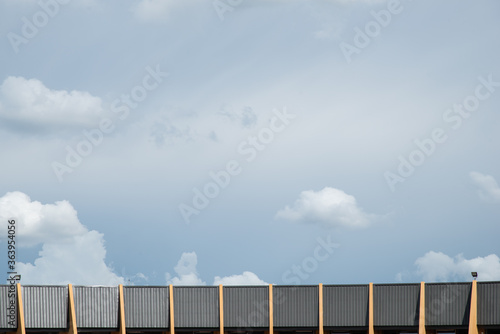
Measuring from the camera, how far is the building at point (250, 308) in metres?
53.5

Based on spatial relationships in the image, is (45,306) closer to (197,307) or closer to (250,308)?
(197,307)

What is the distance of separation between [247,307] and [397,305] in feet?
31.4

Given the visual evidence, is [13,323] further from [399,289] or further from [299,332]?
[399,289]

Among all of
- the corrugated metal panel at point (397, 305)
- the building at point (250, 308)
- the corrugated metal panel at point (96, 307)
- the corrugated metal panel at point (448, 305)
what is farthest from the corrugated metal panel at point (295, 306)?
the corrugated metal panel at point (96, 307)

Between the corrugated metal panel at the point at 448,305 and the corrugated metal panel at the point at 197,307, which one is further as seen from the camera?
the corrugated metal panel at the point at 197,307

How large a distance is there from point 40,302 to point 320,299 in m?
17.8

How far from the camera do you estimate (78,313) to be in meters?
54.2

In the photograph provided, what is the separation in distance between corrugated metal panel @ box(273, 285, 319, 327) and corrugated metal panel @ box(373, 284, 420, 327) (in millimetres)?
3929

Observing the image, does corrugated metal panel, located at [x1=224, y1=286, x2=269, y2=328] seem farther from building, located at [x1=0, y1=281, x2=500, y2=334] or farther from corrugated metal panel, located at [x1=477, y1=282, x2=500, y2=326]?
corrugated metal panel, located at [x1=477, y1=282, x2=500, y2=326]

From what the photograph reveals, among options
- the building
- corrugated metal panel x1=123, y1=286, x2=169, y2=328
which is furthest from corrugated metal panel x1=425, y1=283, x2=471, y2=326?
corrugated metal panel x1=123, y1=286, x2=169, y2=328

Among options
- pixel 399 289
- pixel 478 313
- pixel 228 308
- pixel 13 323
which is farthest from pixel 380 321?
pixel 13 323

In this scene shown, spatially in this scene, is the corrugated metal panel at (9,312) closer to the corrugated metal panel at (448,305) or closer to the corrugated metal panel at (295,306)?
the corrugated metal panel at (295,306)

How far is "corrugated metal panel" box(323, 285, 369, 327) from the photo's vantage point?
54531 mm

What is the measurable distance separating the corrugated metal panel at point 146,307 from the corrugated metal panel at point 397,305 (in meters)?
13.6
